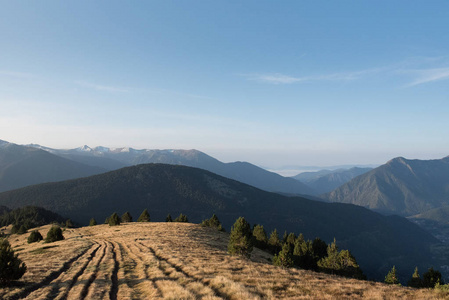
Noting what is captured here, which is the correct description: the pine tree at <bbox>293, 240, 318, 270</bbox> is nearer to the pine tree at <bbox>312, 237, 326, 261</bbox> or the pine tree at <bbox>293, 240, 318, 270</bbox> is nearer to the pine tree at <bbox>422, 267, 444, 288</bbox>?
the pine tree at <bbox>312, 237, 326, 261</bbox>

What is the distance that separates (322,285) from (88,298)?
14266 mm

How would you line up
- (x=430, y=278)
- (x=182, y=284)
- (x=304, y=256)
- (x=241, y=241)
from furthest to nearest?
(x=304, y=256)
(x=430, y=278)
(x=241, y=241)
(x=182, y=284)

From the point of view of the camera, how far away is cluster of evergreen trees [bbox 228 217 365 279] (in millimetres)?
39594

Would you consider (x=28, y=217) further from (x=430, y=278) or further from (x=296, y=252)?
(x=430, y=278)

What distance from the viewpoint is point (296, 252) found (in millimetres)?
65438

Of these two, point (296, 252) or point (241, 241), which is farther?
point (296, 252)

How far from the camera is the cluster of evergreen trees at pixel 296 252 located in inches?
1559

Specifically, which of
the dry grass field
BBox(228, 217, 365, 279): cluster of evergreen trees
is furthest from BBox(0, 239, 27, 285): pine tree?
BBox(228, 217, 365, 279): cluster of evergreen trees

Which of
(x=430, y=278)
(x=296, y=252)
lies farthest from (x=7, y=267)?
(x=296, y=252)

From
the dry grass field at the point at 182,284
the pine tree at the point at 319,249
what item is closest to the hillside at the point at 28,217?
the pine tree at the point at 319,249

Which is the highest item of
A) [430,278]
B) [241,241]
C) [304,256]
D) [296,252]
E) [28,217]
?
[241,241]

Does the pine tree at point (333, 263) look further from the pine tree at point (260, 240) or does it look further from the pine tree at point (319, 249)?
the pine tree at point (319, 249)

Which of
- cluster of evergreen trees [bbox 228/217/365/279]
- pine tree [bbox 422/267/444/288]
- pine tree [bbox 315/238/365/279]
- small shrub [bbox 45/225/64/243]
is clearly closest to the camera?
cluster of evergreen trees [bbox 228/217/365/279]

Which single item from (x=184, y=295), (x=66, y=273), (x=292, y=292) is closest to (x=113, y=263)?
(x=66, y=273)
